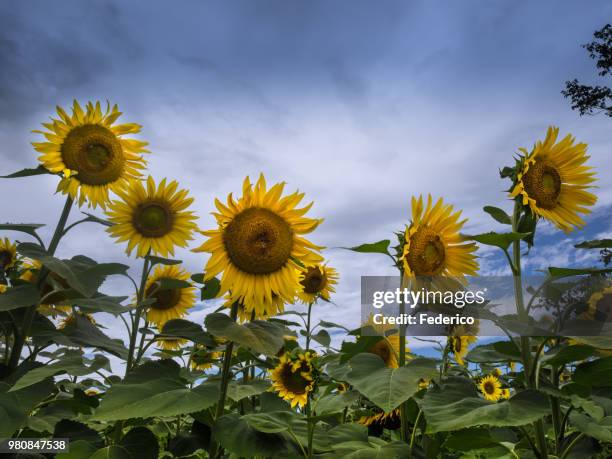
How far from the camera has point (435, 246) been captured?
2.48m

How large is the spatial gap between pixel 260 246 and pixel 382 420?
43.4 inches

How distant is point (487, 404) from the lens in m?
1.71

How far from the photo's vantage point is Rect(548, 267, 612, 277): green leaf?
6.10ft

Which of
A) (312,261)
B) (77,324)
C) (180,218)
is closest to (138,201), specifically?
(180,218)

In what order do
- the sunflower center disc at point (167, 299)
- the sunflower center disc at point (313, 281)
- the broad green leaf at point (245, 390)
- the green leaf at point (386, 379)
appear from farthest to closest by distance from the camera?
1. the sunflower center disc at point (313, 281)
2. the sunflower center disc at point (167, 299)
3. the broad green leaf at point (245, 390)
4. the green leaf at point (386, 379)

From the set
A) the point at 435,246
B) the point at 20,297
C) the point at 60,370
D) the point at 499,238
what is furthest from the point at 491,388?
the point at 20,297

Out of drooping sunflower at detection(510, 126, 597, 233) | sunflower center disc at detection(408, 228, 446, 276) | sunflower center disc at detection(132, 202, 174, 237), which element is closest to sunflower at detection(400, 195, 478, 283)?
sunflower center disc at detection(408, 228, 446, 276)

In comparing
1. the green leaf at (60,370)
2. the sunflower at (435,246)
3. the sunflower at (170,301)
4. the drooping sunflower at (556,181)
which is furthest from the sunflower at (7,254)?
the drooping sunflower at (556,181)

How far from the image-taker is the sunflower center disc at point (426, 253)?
237cm

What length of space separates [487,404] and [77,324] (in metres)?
1.96

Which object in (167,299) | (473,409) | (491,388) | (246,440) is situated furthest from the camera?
(491,388)

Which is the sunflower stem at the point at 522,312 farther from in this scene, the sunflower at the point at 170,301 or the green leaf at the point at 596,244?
the sunflower at the point at 170,301

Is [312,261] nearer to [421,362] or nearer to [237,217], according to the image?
[237,217]

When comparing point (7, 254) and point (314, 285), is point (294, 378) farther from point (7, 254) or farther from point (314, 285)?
→ point (7, 254)
